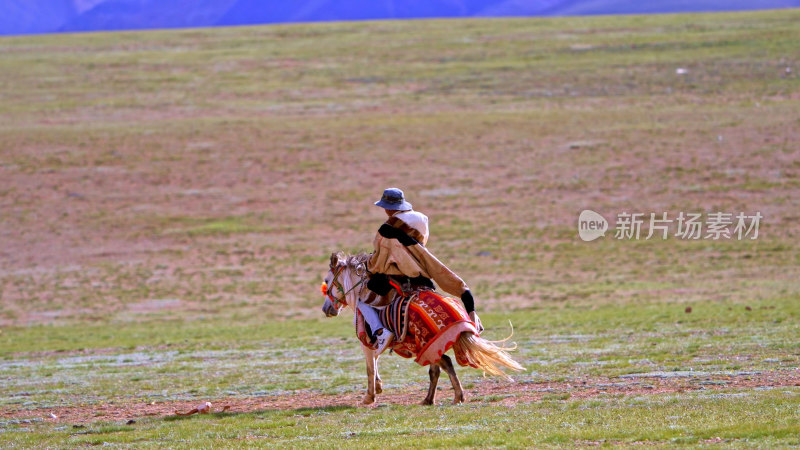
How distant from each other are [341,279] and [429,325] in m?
1.34

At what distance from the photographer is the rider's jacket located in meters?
10.1

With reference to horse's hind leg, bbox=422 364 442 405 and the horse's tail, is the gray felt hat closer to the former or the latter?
the horse's tail

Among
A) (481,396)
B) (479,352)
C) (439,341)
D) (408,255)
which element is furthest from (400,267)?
(481,396)

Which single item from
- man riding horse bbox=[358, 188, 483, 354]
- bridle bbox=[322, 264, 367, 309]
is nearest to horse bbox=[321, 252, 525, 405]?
man riding horse bbox=[358, 188, 483, 354]

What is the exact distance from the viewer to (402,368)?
14.1 meters

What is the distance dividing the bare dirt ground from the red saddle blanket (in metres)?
0.74

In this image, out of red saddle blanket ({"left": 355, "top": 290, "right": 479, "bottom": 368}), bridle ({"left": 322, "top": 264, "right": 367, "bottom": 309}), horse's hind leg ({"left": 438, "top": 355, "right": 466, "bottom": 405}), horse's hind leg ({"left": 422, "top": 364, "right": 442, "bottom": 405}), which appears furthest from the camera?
bridle ({"left": 322, "top": 264, "right": 367, "bottom": 309})

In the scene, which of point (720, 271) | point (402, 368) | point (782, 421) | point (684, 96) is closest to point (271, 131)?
point (684, 96)

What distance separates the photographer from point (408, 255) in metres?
10.1

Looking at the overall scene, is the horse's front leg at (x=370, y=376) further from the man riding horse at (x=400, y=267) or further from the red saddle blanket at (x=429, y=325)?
the red saddle blanket at (x=429, y=325)

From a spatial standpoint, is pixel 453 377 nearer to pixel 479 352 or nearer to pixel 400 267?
pixel 479 352

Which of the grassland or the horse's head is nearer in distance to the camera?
the grassland

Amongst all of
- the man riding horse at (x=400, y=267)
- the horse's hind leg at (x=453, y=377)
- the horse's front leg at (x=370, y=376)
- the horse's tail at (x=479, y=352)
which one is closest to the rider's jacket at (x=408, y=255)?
the man riding horse at (x=400, y=267)

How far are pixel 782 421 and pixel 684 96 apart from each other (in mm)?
36038
